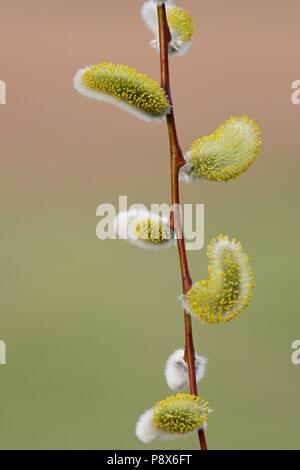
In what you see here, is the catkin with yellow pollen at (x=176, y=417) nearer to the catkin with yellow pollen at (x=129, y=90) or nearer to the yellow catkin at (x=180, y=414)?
the yellow catkin at (x=180, y=414)

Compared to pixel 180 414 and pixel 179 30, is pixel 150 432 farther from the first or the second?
pixel 179 30

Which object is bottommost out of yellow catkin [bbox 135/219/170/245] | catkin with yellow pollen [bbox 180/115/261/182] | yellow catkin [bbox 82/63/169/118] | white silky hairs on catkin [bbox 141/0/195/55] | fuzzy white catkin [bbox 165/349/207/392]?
fuzzy white catkin [bbox 165/349/207/392]

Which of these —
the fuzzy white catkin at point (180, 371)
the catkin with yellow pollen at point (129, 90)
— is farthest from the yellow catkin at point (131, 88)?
the fuzzy white catkin at point (180, 371)

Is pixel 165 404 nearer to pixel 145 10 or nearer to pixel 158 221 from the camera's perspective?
pixel 158 221

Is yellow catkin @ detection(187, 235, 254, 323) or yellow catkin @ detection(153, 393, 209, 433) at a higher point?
yellow catkin @ detection(187, 235, 254, 323)

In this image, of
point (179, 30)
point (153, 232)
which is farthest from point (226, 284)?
point (179, 30)

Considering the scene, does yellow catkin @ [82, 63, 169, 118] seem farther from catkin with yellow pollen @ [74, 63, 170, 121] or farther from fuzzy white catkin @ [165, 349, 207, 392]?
fuzzy white catkin @ [165, 349, 207, 392]

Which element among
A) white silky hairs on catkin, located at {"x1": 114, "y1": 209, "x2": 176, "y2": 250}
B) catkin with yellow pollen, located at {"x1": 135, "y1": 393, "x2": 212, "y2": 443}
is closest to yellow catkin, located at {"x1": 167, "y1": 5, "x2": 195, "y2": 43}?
white silky hairs on catkin, located at {"x1": 114, "y1": 209, "x2": 176, "y2": 250}
